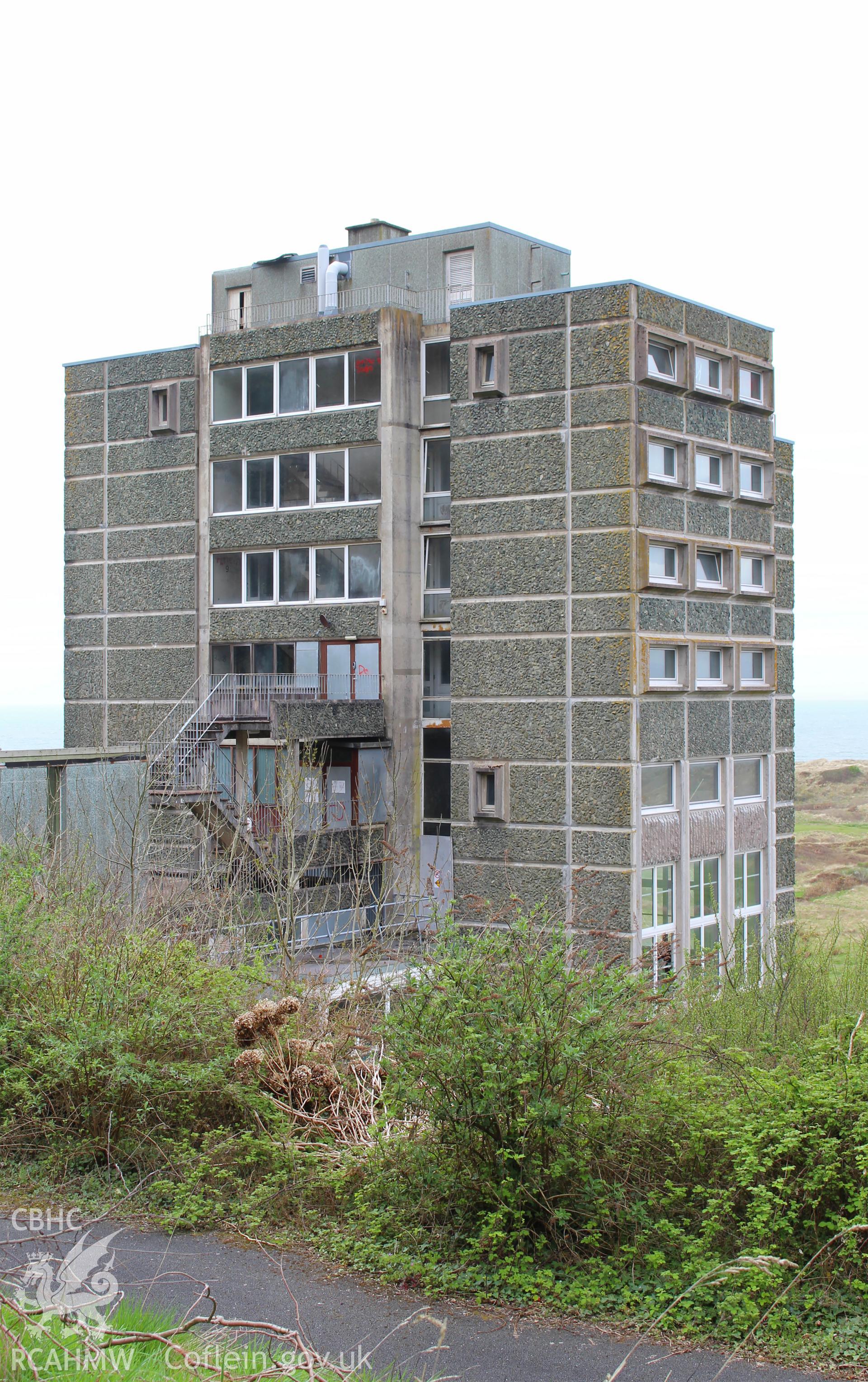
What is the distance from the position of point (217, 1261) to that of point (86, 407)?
→ 3162cm

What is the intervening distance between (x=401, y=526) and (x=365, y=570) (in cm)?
141

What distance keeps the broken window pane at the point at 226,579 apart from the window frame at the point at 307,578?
0.03 m

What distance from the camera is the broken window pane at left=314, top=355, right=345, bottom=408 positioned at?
33.3 metres

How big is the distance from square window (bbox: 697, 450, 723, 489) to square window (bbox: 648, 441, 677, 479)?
0.92m

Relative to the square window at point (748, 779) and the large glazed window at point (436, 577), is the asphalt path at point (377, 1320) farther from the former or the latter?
the large glazed window at point (436, 577)

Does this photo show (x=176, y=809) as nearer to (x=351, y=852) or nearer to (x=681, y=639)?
(x=351, y=852)

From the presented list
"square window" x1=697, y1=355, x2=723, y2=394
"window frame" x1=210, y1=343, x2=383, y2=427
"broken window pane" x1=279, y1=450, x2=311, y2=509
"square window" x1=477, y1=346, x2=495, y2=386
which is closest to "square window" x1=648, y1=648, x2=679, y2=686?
"square window" x1=697, y1=355, x2=723, y2=394

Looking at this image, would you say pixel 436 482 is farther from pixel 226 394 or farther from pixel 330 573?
pixel 226 394

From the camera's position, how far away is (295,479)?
3388 centimetres

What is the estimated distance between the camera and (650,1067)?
28.6 ft

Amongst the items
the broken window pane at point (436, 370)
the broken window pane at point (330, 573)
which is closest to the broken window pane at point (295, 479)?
the broken window pane at point (330, 573)

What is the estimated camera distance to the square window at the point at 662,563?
2825 cm

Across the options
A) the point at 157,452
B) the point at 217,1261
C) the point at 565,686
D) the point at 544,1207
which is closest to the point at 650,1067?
the point at 544,1207

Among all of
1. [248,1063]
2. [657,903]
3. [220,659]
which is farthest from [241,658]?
[248,1063]
